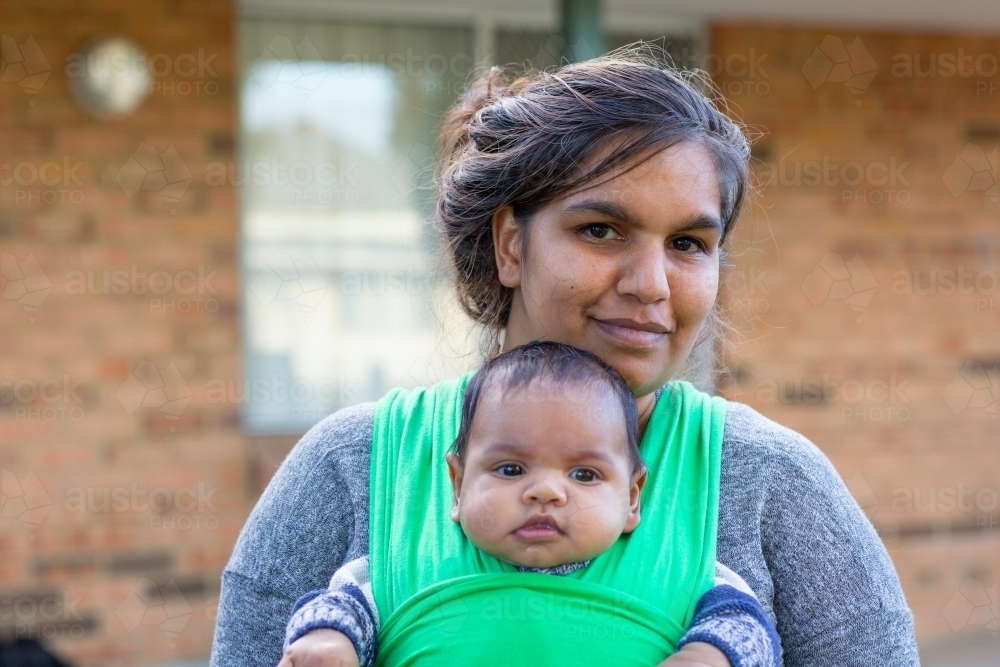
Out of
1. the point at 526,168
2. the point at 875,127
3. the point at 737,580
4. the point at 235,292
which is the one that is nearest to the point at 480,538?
the point at 737,580

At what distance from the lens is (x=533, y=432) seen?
5.21 ft

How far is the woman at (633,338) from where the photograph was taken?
5.41 feet

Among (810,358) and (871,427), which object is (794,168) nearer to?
(810,358)

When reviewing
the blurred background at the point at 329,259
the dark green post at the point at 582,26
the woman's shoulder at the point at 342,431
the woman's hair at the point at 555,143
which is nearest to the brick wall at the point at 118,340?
the blurred background at the point at 329,259

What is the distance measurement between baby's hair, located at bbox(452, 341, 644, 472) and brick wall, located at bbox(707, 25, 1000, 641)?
172 inches

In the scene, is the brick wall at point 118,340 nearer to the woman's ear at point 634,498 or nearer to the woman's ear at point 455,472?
the woman's ear at point 455,472

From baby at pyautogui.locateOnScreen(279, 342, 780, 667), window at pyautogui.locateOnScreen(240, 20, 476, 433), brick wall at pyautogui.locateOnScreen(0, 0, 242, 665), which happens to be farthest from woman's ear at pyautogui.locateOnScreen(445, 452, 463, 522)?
brick wall at pyautogui.locateOnScreen(0, 0, 242, 665)

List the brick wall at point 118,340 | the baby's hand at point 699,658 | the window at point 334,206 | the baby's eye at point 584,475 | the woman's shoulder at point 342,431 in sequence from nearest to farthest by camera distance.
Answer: the baby's hand at point 699,658
the baby's eye at point 584,475
the woman's shoulder at point 342,431
the brick wall at point 118,340
the window at point 334,206

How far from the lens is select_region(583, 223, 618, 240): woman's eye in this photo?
5.50 feet

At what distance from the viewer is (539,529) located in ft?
5.07

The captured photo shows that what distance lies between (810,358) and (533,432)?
4.82 meters

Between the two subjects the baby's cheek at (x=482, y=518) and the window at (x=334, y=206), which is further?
the window at (x=334, y=206)

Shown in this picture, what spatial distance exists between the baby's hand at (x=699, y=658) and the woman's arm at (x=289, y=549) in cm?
49

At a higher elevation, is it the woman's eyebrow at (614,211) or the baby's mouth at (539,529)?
the woman's eyebrow at (614,211)
